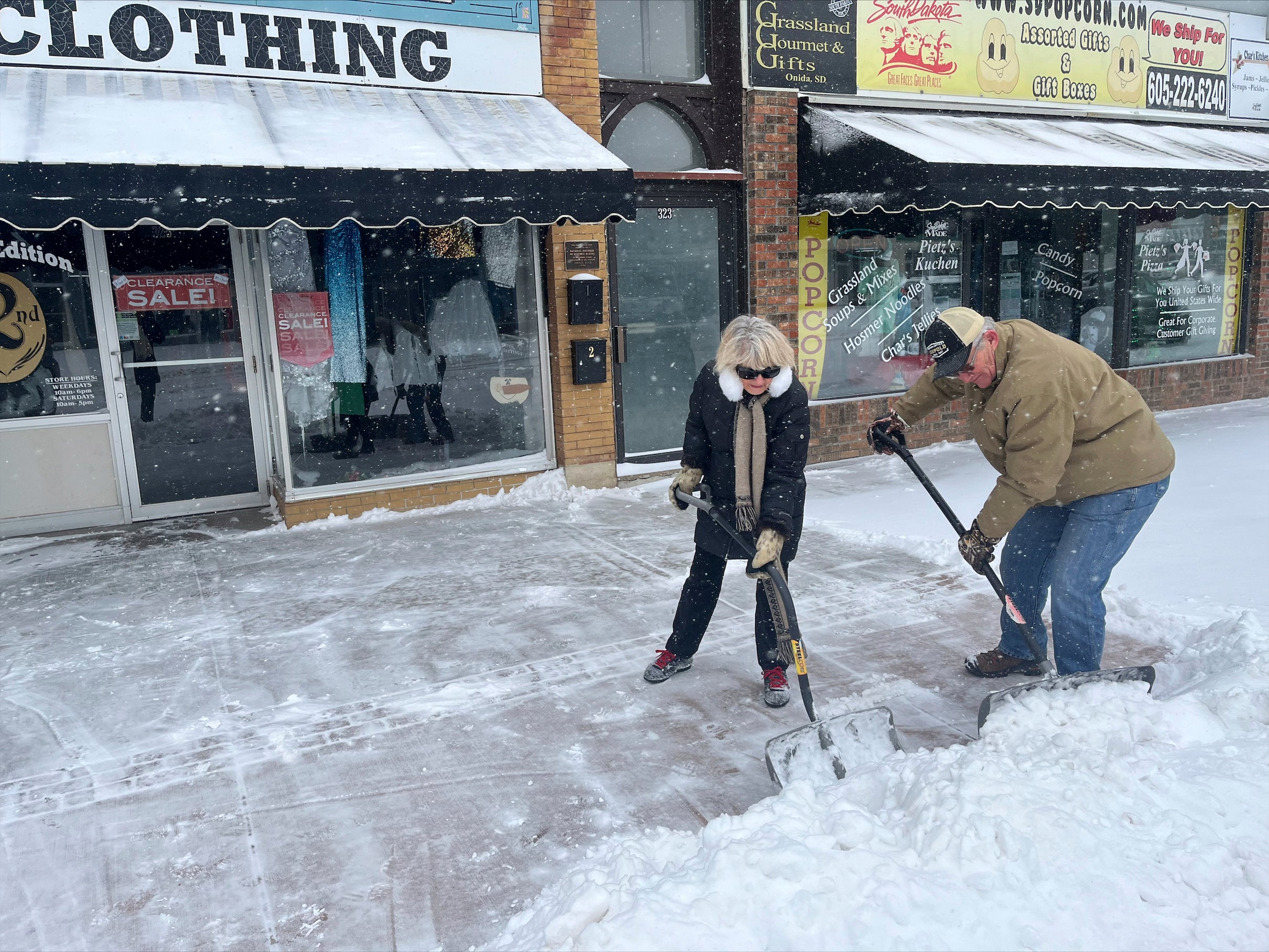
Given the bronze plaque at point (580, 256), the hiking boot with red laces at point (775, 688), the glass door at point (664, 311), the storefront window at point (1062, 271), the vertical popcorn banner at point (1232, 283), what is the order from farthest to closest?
the vertical popcorn banner at point (1232, 283) < the storefront window at point (1062, 271) < the glass door at point (664, 311) < the bronze plaque at point (580, 256) < the hiking boot with red laces at point (775, 688)

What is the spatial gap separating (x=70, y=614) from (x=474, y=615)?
7.92ft

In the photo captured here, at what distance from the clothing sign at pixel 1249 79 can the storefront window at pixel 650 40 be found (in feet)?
25.7

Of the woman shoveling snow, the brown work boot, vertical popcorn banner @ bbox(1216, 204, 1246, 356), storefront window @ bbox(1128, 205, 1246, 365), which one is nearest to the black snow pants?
the woman shoveling snow

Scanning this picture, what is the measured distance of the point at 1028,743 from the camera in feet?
10.6

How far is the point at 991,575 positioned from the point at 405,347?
5.18 m

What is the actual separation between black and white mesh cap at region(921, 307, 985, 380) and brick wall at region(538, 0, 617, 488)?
15.2 ft

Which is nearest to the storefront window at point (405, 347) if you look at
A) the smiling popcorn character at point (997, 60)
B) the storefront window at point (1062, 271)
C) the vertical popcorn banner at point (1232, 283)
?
the smiling popcorn character at point (997, 60)

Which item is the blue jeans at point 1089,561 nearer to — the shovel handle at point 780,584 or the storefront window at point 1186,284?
the shovel handle at point 780,584

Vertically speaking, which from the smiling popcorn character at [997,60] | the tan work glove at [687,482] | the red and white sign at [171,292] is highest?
the smiling popcorn character at [997,60]

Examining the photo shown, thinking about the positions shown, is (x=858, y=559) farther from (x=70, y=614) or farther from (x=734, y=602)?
(x=70, y=614)

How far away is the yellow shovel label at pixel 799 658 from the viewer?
373cm

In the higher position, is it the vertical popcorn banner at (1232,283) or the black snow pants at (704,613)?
the vertical popcorn banner at (1232,283)

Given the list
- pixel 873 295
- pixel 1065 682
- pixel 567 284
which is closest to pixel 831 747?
pixel 1065 682

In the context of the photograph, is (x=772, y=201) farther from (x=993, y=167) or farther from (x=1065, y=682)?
(x=1065, y=682)
